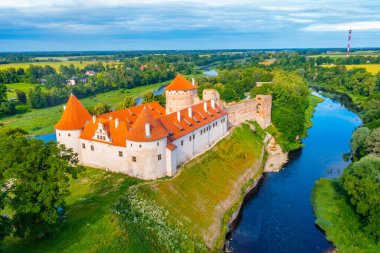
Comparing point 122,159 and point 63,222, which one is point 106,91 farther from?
point 63,222

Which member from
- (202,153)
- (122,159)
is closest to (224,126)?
(202,153)

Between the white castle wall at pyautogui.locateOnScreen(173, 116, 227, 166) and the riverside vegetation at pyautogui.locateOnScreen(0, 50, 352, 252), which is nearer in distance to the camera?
the riverside vegetation at pyautogui.locateOnScreen(0, 50, 352, 252)

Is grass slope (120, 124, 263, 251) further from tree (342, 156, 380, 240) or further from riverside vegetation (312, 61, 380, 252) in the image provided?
tree (342, 156, 380, 240)

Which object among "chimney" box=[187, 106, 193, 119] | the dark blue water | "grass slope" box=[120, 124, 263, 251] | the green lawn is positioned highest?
"chimney" box=[187, 106, 193, 119]

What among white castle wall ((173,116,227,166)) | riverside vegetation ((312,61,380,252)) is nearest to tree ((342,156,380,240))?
riverside vegetation ((312,61,380,252))

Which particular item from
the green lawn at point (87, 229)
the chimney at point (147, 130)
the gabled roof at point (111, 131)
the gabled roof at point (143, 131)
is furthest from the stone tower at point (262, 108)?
the green lawn at point (87, 229)

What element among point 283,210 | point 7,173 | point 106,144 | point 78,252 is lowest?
point 283,210

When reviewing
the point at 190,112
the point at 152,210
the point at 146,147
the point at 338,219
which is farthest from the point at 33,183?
the point at 338,219

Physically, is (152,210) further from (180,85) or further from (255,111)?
(255,111)
